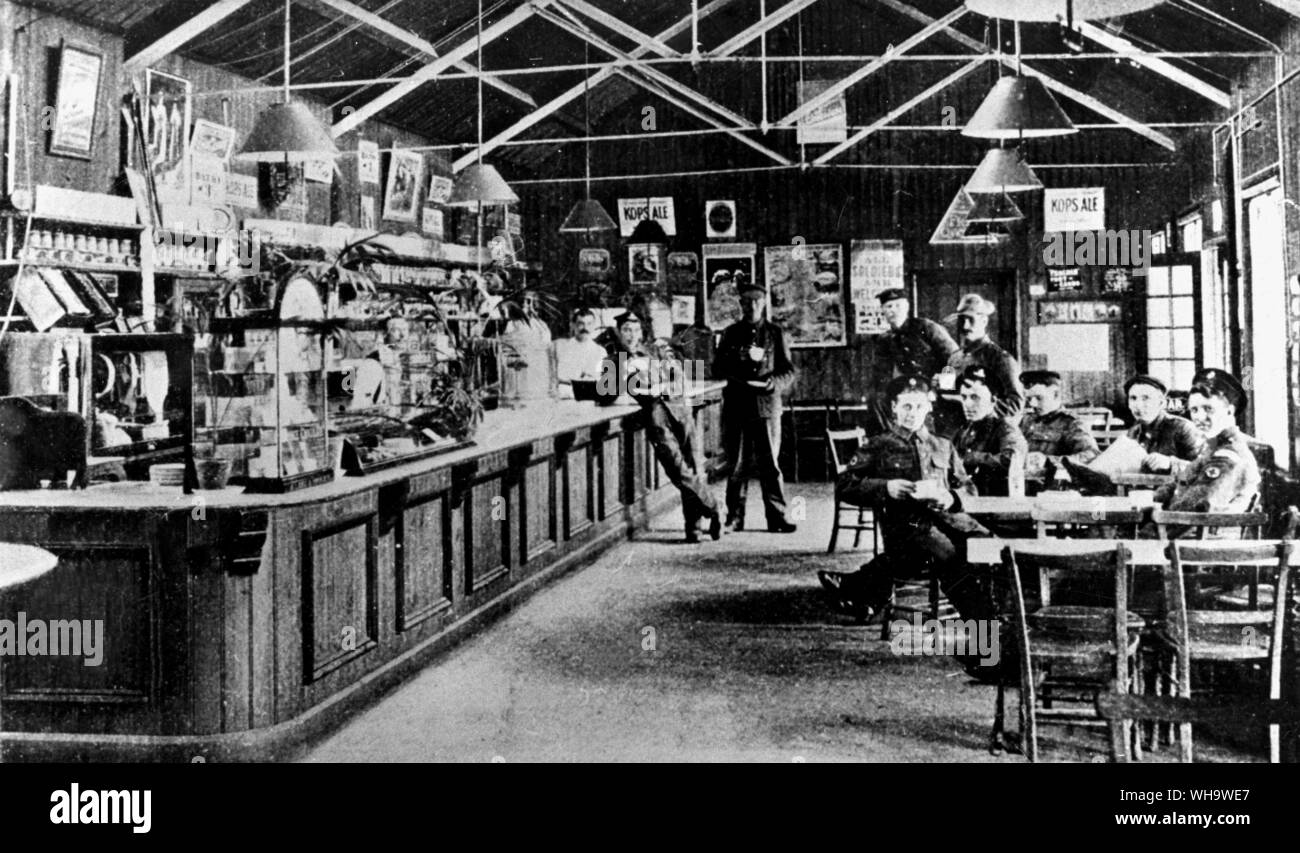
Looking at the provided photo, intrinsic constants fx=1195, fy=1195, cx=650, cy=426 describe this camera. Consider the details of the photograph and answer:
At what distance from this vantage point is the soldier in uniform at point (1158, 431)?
5.57 metres

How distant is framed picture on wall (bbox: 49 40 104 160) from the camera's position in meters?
6.36

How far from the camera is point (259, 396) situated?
4.07m

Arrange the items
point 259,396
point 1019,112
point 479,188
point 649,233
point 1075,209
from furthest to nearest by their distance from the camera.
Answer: point 649,233 < point 1075,209 < point 479,188 < point 1019,112 < point 259,396

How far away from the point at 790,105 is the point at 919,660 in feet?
25.2

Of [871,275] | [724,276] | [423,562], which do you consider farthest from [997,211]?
[724,276]

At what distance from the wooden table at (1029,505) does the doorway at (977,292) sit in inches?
273

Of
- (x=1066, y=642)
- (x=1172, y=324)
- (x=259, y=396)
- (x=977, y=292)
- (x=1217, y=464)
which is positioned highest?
(x=977, y=292)

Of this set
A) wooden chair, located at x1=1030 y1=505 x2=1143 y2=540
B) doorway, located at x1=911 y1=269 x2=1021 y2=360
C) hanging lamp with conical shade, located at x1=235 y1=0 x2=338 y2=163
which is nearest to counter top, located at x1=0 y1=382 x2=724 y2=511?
hanging lamp with conical shade, located at x1=235 y1=0 x2=338 y2=163

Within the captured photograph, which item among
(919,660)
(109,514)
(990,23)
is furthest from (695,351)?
(109,514)

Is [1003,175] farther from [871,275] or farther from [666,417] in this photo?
[871,275]

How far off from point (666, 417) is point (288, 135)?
3.49 meters

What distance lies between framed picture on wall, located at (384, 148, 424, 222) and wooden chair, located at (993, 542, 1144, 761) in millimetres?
7149

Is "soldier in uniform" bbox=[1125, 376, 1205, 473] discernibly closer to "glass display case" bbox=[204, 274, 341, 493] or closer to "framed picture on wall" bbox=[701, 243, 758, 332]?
"glass display case" bbox=[204, 274, 341, 493]

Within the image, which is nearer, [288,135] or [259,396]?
[259,396]
